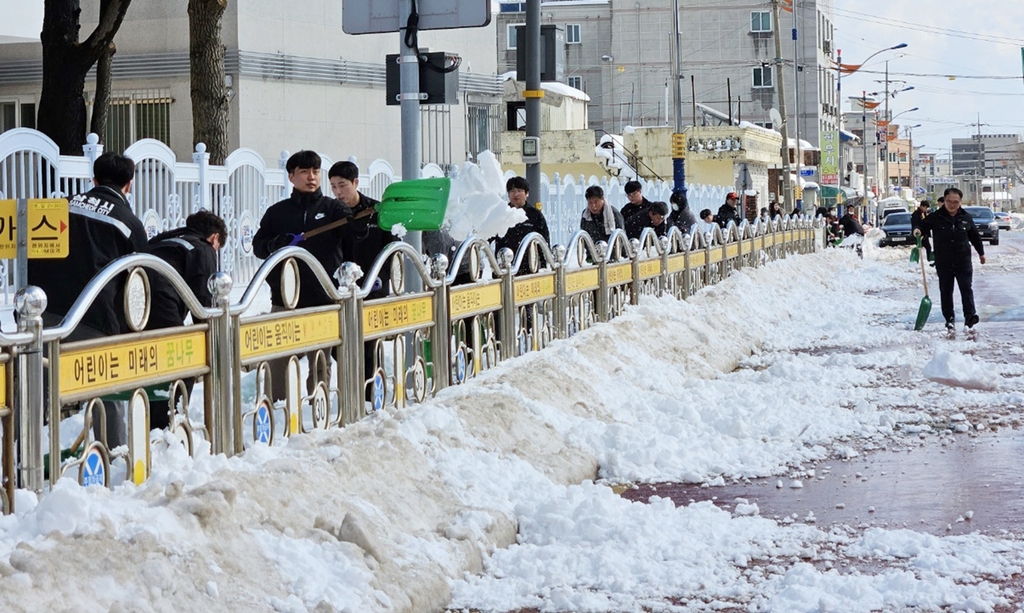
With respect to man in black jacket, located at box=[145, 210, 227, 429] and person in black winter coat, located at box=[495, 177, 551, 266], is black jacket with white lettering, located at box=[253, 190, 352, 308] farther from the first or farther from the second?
person in black winter coat, located at box=[495, 177, 551, 266]

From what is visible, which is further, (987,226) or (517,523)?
(987,226)

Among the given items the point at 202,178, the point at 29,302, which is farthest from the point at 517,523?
the point at 202,178

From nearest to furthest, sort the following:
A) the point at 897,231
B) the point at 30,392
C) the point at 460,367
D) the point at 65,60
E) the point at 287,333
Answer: the point at 30,392
the point at 287,333
the point at 460,367
the point at 65,60
the point at 897,231

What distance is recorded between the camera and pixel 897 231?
5131 cm

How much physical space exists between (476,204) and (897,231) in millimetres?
43902

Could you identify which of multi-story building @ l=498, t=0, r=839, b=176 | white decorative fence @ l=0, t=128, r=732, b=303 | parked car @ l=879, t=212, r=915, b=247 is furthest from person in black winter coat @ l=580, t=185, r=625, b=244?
multi-story building @ l=498, t=0, r=839, b=176

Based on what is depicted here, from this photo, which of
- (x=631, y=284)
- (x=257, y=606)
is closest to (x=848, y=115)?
(x=631, y=284)

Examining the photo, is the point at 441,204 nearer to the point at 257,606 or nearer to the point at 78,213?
the point at 78,213

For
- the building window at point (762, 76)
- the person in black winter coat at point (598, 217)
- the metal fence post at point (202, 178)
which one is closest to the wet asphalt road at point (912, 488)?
the person in black winter coat at point (598, 217)

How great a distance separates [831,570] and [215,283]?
2.78 metres

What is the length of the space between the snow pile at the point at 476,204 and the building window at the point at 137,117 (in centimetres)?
1698

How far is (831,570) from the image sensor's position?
5566 mm

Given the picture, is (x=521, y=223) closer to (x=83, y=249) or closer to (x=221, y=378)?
(x=83, y=249)

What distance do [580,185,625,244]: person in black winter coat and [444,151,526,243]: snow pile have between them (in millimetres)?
4978
